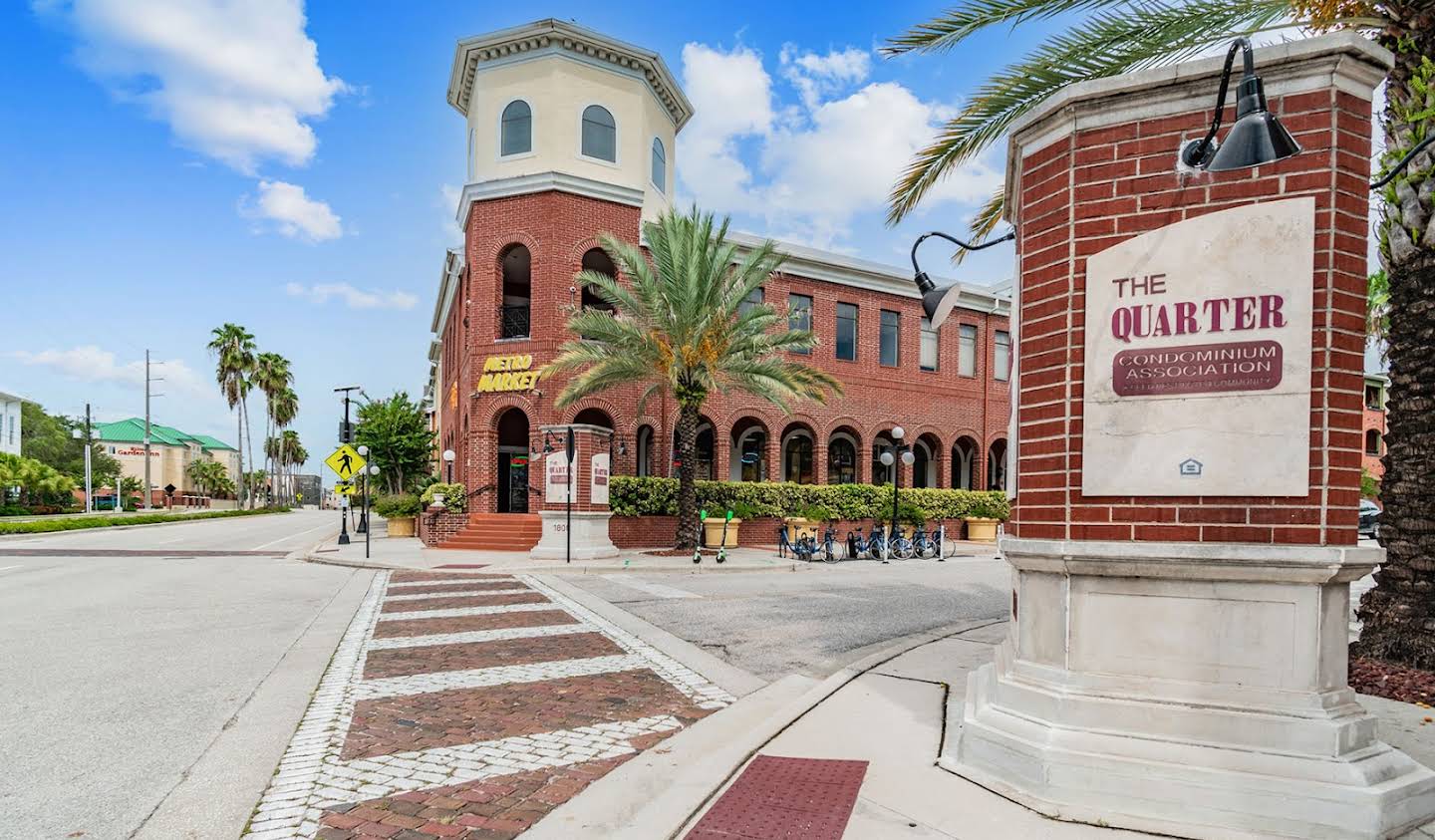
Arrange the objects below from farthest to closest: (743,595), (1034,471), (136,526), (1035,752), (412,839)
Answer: (136,526), (743,595), (1034,471), (1035,752), (412,839)

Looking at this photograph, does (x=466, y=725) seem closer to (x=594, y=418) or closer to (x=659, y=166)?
(x=594, y=418)

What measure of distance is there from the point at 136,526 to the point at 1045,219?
50.9 meters

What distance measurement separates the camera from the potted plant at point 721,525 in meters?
25.2

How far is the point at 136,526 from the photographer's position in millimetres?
43438

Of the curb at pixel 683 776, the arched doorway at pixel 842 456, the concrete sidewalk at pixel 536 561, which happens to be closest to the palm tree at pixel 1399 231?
the curb at pixel 683 776

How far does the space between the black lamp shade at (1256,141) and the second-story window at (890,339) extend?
29200 millimetres

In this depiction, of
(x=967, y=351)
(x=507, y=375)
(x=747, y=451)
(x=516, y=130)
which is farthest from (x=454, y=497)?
(x=967, y=351)

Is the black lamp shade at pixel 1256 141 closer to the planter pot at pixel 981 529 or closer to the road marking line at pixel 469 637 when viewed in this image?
the road marking line at pixel 469 637

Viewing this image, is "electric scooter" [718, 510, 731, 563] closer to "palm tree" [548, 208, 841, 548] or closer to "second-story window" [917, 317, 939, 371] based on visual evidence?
"palm tree" [548, 208, 841, 548]

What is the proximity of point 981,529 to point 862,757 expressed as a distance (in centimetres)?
2903

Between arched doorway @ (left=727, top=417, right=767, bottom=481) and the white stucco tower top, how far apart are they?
8601 mm

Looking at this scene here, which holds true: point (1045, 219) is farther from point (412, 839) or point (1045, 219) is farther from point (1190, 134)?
point (412, 839)

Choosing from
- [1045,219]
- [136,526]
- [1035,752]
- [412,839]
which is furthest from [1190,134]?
[136,526]

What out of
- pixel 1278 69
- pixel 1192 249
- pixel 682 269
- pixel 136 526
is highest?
pixel 682 269
